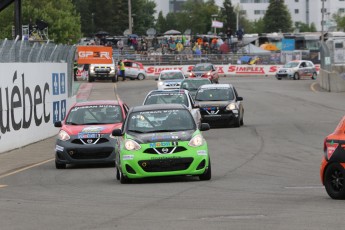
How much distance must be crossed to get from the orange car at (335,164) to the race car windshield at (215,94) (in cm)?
1995

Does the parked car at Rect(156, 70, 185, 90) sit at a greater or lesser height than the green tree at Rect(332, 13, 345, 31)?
lesser

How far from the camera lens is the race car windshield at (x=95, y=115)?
21.3 m

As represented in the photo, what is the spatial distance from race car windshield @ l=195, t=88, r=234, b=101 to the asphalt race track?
4.80 meters

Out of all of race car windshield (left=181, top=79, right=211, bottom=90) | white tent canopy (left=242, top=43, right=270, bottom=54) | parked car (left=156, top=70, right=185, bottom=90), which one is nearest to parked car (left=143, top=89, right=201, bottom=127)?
race car windshield (left=181, top=79, right=211, bottom=90)

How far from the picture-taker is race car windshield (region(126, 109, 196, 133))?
662 inches

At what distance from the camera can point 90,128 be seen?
20.4 meters

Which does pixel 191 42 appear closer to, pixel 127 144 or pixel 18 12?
pixel 18 12

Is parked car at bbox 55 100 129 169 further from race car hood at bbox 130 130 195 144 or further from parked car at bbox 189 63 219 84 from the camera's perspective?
parked car at bbox 189 63 219 84

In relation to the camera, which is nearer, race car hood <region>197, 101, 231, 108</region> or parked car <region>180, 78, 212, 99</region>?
race car hood <region>197, 101, 231, 108</region>

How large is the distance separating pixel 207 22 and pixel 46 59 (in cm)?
12508

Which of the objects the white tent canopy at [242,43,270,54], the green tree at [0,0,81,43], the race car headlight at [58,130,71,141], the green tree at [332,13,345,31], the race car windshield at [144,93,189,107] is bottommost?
the race car headlight at [58,130,71,141]

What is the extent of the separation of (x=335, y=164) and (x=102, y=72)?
192 ft

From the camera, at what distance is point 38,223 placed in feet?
36.9

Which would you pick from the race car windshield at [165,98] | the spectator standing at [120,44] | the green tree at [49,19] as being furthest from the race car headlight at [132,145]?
the spectator standing at [120,44]
